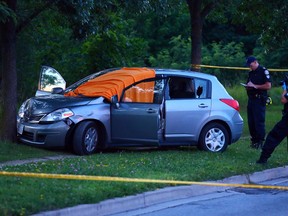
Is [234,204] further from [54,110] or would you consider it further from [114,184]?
[54,110]

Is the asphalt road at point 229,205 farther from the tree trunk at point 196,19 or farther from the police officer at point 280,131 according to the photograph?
the tree trunk at point 196,19

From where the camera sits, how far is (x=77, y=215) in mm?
7480

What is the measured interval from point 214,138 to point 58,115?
2984 millimetres

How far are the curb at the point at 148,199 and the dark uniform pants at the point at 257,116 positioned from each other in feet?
7.80

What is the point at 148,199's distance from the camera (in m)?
8.43

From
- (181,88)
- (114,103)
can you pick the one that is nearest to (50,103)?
(114,103)

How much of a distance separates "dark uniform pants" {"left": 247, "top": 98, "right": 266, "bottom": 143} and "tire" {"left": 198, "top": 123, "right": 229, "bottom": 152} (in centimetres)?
88

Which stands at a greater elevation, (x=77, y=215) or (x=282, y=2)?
(x=282, y=2)

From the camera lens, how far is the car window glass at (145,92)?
11617 mm

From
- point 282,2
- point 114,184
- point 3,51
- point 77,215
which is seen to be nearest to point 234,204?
point 114,184

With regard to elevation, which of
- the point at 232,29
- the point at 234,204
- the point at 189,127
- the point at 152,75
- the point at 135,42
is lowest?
the point at 234,204

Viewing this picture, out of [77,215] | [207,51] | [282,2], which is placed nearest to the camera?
[77,215]

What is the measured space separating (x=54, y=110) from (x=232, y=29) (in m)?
30.1

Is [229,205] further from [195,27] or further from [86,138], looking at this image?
[195,27]
